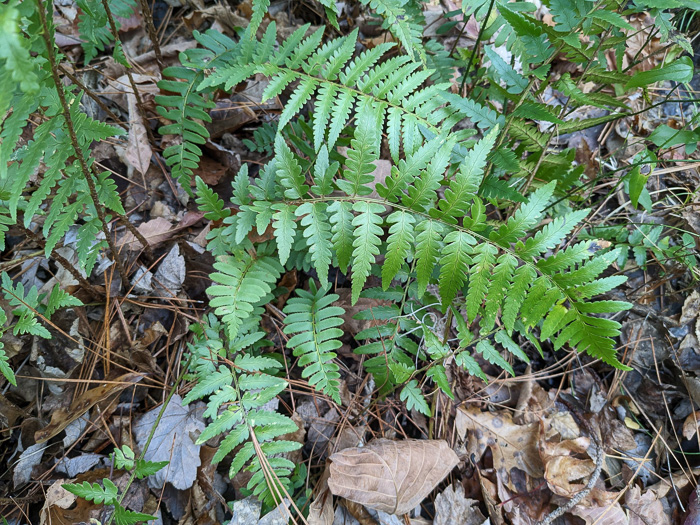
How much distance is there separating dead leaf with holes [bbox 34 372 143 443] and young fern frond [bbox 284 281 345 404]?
1.00 m

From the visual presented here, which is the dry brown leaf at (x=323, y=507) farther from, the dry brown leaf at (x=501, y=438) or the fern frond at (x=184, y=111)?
the fern frond at (x=184, y=111)

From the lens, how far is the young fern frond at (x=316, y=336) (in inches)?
92.2

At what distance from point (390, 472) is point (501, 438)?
0.87m

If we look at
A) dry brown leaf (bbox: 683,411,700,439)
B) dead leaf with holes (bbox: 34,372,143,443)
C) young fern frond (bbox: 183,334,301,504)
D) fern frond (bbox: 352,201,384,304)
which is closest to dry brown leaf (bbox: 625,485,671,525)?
dry brown leaf (bbox: 683,411,700,439)

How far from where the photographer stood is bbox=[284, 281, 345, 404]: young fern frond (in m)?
2.34

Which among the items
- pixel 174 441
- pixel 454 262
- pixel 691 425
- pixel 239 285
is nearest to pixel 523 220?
pixel 454 262

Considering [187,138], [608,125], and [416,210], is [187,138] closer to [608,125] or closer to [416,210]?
[416,210]

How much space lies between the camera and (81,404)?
2.50 meters

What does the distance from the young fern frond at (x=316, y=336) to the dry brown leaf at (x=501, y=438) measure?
0.99 meters

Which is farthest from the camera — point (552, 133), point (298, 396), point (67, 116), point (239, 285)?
point (298, 396)

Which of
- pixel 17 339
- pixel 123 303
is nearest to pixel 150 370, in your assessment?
pixel 123 303

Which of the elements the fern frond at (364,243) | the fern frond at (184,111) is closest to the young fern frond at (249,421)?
the fern frond at (364,243)

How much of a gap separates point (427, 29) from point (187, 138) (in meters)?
2.25

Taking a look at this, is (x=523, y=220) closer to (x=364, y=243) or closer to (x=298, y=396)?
(x=364, y=243)
